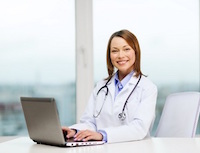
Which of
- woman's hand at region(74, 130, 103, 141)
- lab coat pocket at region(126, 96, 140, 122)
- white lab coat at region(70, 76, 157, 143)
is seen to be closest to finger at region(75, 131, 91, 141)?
woman's hand at region(74, 130, 103, 141)

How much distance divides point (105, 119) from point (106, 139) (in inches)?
14.9

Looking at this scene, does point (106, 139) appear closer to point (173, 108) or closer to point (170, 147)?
point (170, 147)

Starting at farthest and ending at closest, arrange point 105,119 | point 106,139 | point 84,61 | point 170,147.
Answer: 1. point 84,61
2. point 105,119
3. point 106,139
4. point 170,147

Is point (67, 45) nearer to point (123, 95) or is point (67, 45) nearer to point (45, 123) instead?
point (123, 95)

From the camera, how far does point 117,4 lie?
136 inches

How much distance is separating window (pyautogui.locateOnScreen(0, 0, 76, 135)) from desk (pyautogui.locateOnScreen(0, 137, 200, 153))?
1673 millimetres

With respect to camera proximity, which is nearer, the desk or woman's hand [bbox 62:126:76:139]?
the desk

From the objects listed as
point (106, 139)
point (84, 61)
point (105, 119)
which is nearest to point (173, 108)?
point (105, 119)

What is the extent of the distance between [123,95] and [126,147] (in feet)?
1.71

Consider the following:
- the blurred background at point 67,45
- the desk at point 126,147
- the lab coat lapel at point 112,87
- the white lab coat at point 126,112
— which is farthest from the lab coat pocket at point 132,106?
the blurred background at point 67,45

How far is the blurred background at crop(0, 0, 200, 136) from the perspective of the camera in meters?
3.44

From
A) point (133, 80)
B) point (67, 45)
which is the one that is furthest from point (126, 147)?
point (67, 45)

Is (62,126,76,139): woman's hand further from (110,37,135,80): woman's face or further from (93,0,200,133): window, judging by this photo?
(93,0,200,133): window

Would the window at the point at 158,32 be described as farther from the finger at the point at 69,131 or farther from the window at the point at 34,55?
the finger at the point at 69,131
